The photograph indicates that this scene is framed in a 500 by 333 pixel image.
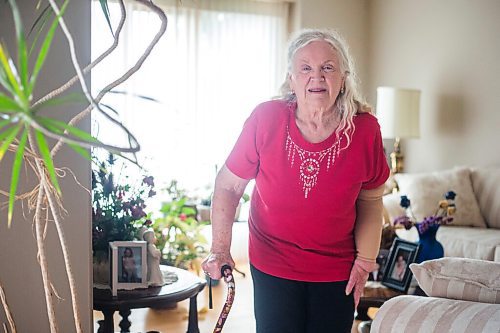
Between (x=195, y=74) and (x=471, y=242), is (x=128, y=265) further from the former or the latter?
(x=195, y=74)

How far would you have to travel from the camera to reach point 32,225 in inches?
75.6

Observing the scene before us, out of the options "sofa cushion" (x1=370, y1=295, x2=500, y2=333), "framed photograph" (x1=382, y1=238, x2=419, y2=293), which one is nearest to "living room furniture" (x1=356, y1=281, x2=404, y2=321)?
"framed photograph" (x1=382, y1=238, x2=419, y2=293)

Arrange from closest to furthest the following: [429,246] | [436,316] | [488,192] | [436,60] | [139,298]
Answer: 1. [436,316]
2. [139,298]
3. [429,246]
4. [488,192]
5. [436,60]

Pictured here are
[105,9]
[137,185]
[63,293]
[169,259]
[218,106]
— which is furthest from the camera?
[218,106]

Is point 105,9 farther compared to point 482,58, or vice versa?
point 482,58

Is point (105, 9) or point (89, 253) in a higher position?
point (105, 9)

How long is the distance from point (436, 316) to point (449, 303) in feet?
0.24

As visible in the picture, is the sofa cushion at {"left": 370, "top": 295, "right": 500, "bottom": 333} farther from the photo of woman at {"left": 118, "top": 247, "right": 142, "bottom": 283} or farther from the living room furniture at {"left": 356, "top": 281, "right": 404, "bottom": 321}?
the living room furniture at {"left": 356, "top": 281, "right": 404, "bottom": 321}

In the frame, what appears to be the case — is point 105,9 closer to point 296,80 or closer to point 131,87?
point 296,80

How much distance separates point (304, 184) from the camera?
1.89m

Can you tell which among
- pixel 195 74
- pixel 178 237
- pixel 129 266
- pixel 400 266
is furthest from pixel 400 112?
pixel 129 266

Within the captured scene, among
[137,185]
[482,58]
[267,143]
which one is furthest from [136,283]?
[482,58]

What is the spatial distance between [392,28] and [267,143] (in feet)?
15.3

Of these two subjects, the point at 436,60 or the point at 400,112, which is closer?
the point at 400,112
